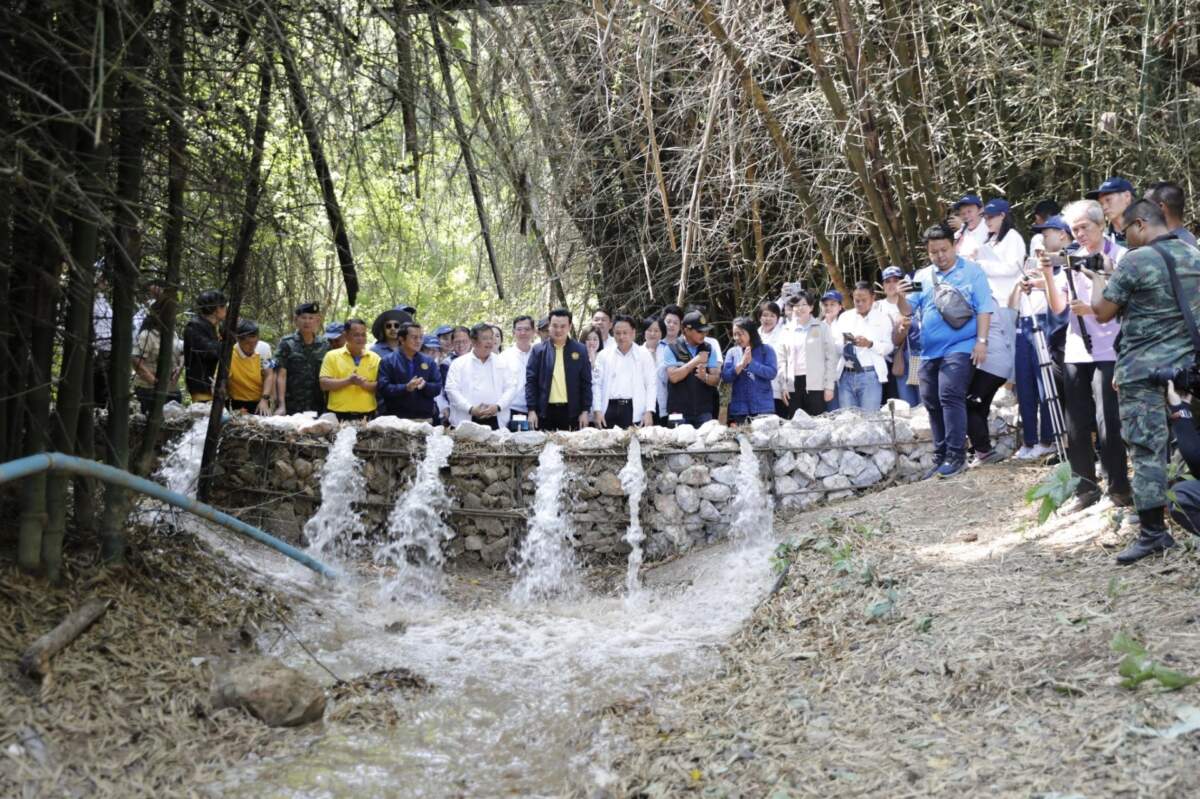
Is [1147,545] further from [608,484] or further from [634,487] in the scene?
[608,484]

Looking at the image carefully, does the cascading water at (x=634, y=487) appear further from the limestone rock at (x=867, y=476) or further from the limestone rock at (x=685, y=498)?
the limestone rock at (x=867, y=476)

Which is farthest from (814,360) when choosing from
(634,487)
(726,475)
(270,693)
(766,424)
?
(270,693)

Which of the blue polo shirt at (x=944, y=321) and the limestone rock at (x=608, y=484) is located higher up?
the blue polo shirt at (x=944, y=321)

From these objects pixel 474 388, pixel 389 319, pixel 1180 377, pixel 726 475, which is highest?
pixel 389 319

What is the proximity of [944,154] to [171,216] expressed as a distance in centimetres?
697

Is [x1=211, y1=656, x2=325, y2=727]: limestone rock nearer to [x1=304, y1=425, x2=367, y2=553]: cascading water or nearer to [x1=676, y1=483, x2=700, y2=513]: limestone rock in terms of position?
[x1=304, y1=425, x2=367, y2=553]: cascading water

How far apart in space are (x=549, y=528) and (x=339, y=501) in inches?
62.8

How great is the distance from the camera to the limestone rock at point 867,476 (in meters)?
7.72

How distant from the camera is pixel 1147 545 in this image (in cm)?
425

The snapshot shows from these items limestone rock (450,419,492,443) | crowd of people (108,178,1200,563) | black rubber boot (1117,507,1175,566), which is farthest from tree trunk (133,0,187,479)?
black rubber boot (1117,507,1175,566)

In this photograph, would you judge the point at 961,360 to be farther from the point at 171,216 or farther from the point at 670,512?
the point at 171,216

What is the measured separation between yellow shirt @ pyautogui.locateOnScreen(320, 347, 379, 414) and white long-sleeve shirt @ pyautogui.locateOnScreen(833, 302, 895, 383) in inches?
150

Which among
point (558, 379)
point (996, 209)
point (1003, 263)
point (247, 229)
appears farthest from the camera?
point (558, 379)

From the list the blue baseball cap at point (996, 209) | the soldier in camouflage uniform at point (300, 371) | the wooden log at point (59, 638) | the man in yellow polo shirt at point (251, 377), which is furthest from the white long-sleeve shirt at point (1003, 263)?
the wooden log at point (59, 638)
